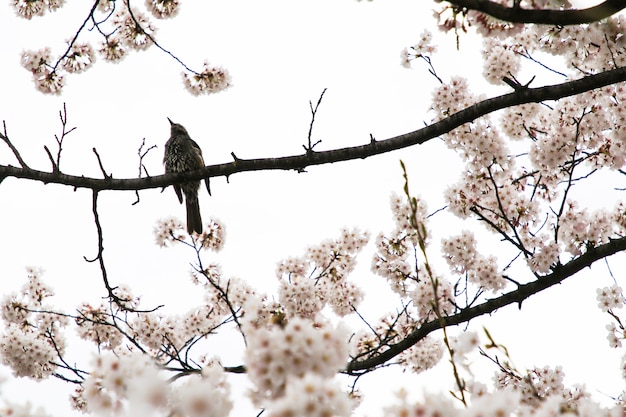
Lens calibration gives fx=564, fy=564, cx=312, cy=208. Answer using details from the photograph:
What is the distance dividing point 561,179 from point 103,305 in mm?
4944

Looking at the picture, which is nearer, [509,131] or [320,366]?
[320,366]

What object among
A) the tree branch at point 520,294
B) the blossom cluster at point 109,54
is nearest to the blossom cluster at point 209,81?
the blossom cluster at point 109,54

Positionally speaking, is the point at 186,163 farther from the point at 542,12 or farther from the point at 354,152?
the point at 542,12

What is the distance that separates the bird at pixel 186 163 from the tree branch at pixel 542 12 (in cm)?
470

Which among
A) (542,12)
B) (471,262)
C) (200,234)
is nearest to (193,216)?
(200,234)

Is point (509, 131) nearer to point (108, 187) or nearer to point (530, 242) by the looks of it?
point (530, 242)

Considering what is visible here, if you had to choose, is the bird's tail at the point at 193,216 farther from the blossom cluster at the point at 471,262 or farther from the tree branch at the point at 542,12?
the tree branch at the point at 542,12

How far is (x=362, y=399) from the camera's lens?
6.17m

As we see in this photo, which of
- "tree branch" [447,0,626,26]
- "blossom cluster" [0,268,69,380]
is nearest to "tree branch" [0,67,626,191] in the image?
"tree branch" [447,0,626,26]

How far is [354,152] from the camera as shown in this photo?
138 inches

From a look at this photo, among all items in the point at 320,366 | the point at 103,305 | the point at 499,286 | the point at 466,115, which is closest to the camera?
the point at 320,366

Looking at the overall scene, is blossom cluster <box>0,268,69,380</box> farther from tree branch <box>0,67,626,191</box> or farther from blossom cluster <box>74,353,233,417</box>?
blossom cluster <box>74,353,233,417</box>

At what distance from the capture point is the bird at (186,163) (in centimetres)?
663

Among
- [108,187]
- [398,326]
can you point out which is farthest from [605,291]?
[108,187]
